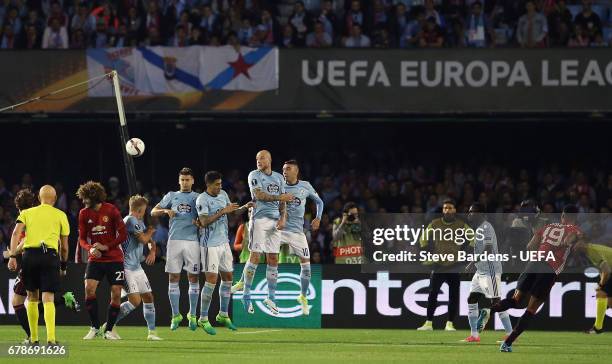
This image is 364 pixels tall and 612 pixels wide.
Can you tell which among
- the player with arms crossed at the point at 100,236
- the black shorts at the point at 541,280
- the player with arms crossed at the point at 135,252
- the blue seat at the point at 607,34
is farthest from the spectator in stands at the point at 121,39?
the black shorts at the point at 541,280

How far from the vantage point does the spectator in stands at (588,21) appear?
88.7ft

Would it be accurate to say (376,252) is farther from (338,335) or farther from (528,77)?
(528,77)

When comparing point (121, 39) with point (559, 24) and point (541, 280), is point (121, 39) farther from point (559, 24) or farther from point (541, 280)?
point (541, 280)

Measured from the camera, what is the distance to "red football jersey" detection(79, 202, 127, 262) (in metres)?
17.2

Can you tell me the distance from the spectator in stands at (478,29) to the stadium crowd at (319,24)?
20 millimetres

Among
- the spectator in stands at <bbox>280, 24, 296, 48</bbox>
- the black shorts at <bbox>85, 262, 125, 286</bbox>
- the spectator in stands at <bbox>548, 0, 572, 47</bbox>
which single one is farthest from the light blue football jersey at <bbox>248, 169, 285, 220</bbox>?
the spectator in stands at <bbox>548, 0, 572, 47</bbox>

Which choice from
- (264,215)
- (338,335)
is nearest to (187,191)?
(264,215)

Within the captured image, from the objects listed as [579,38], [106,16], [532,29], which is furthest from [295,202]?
[106,16]

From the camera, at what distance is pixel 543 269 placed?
1623 cm

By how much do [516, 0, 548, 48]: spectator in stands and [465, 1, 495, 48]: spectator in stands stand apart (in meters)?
0.64

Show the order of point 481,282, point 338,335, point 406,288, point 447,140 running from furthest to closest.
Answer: point 447,140, point 406,288, point 338,335, point 481,282

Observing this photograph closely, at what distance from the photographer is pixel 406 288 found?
22406mm

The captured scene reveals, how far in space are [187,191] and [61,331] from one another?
12.1 feet

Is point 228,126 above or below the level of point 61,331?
above
